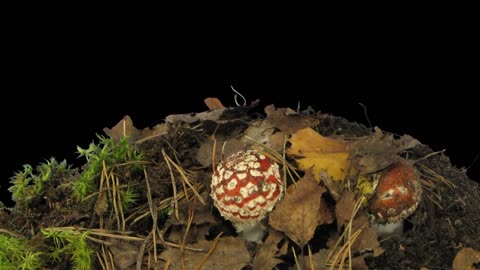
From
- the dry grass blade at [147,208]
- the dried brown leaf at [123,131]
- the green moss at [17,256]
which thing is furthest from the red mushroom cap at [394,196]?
the green moss at [17,256]

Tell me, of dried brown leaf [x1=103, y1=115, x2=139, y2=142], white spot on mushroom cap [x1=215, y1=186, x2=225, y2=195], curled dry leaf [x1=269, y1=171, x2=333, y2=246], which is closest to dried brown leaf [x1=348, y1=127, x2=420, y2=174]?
curled dry leaf [x1=269, y1=171, x2=333, y2=246]

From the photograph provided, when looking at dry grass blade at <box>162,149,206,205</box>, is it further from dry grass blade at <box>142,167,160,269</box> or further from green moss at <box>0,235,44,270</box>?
green moss at <box>0,235,44,270</box>

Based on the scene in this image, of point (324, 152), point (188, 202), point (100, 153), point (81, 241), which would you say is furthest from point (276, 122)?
point (81, 241)

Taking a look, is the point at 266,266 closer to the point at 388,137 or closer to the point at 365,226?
the point at 365,226

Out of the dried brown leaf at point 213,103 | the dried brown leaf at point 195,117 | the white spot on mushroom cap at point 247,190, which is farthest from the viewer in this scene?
the dried brown leaf at point 213,103

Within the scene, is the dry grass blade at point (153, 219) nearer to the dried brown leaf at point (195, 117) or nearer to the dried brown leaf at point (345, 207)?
the dried brown leaf at point (195, 117)

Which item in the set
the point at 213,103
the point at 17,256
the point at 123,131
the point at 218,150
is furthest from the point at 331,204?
the point at 17,256
